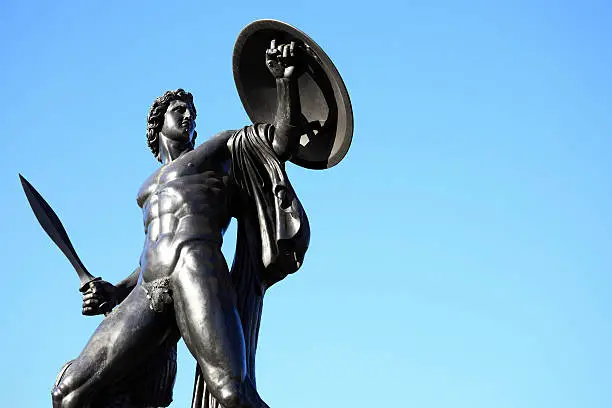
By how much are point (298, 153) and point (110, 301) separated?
2401 millimetres

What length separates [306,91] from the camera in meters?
10.5

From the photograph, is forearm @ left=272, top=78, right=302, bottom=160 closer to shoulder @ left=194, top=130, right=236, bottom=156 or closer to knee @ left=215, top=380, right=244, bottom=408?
shoulder @ left=194, top=130, right=236, bottom=156

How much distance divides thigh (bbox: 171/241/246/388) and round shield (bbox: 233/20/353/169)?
1708 millimetres

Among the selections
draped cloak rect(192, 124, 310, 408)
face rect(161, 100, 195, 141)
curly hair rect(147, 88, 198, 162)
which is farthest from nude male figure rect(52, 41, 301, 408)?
curly hair rect(147, 88, 198, 162)

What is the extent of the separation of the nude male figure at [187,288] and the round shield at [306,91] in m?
0.19

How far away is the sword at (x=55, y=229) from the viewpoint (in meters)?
10.5

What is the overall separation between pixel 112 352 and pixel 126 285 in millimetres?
1485

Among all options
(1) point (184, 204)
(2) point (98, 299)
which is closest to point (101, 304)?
(2) point (98, 299)

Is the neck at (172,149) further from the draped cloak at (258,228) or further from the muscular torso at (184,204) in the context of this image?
the draped cloak at (258,228)

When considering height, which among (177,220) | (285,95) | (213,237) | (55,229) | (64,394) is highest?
(285,95)

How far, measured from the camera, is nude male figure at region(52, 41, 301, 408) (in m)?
8.93

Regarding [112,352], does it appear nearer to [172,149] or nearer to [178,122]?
[172,149]

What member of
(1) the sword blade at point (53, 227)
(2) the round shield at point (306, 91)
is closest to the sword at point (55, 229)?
(1) the sword blade at point (53, 227)

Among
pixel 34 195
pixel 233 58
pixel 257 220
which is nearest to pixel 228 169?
pixel 257 220
